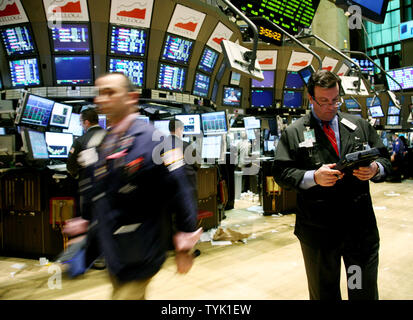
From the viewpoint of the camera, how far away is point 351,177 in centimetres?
172

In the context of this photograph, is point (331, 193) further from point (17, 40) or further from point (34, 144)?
point (17, 40)

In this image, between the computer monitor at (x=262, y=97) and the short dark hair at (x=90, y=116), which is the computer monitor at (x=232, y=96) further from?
the short dark hair at (x=90, y=116)

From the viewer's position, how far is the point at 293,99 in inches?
432

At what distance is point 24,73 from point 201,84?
3717 millimetres

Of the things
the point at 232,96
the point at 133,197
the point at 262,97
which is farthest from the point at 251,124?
the point at 133,197

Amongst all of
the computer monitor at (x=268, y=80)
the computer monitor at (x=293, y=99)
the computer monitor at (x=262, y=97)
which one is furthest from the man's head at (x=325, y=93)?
the computer monitor at (x=293, y=99)

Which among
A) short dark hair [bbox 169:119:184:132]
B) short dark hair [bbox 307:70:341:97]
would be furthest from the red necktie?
short dark hair [bbox 169:119:184:132]

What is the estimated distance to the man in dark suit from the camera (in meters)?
1.66

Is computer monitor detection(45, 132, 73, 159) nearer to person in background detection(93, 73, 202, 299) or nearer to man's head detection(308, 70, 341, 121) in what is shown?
person in background detection(93, 73, 202, 299)

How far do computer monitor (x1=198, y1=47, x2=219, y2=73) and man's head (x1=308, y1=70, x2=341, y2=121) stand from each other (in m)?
5.88

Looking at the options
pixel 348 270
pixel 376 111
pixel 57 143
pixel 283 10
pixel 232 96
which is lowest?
pixel 348 270

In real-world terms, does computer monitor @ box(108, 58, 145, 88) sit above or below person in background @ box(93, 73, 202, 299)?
above
